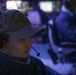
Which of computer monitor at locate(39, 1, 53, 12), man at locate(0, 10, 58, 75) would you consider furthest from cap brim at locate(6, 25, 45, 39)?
computer monitor at locate(39, 1, 53, 12)

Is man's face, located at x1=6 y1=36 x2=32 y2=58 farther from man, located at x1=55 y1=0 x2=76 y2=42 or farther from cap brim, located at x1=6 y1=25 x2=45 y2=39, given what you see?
man, located at x1=55 y1=0 x2=76 y2=42

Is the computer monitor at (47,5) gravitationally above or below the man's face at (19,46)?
below

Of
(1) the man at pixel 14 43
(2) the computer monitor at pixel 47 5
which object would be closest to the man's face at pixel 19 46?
(1) the man at pixel 14 43

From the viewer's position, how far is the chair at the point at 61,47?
12.4ft

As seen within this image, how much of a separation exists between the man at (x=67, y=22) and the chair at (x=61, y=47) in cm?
6

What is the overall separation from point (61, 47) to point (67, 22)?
330mm

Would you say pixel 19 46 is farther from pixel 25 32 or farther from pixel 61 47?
pixel 61 47

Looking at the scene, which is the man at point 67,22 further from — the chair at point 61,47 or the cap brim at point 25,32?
the cap brim at point 25,32

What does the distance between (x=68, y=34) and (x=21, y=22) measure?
260 cm

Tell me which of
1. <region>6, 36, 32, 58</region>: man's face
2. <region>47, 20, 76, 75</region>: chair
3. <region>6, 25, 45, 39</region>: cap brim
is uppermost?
<region>6, 25, 45, 39</region>: cap brim

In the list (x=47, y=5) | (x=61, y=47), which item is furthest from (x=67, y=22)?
(x=47, y=5)

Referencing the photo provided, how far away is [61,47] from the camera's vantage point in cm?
382

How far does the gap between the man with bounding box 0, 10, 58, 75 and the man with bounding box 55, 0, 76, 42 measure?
255 centimetres

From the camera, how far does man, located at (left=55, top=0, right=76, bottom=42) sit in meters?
3.75
